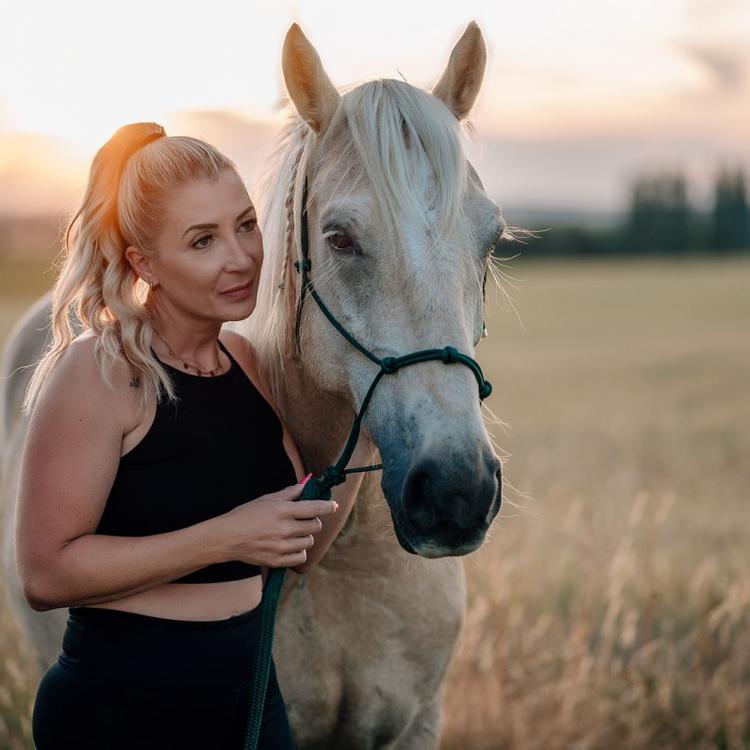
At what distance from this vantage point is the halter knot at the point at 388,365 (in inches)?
81.5

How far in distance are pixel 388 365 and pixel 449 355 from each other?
153 mm

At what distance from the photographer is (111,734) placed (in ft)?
6.70

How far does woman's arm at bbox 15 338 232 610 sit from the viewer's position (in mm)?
1928

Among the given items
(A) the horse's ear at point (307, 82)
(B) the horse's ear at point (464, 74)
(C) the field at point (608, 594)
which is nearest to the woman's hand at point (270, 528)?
(C) the field at point (608, 594)

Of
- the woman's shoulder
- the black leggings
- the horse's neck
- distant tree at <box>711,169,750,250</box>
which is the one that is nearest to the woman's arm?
the woman's shoulder

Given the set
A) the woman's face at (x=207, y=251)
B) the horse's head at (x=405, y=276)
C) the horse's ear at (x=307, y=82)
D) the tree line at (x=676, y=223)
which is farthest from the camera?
the tree line at (x=676, y=223)

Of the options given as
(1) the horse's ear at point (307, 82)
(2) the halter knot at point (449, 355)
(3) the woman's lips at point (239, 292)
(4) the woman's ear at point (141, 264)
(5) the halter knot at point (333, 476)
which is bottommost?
(5) the halter knot at point (333, 476)

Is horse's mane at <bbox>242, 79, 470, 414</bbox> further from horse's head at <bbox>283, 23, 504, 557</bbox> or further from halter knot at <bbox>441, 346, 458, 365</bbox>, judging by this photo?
halter knot at <bbox>441, 346, 458, 365</bbox>

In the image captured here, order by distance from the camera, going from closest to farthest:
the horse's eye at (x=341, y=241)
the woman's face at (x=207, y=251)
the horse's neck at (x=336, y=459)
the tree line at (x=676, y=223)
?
the woman's face at (x=207, y=251) → the horse's eye at (x=341, y=241) → the horse's neck at (x=336, y=459) → the tree line at (x=676, y=223)

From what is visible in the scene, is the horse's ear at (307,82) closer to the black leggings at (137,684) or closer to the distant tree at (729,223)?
the black leggings at (137,684)

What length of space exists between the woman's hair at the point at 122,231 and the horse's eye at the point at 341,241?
0.98ft

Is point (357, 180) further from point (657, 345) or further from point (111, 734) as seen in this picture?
point (657, 345)

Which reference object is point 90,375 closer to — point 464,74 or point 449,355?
point 449,355

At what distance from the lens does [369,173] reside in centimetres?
223
